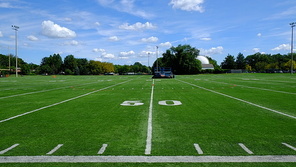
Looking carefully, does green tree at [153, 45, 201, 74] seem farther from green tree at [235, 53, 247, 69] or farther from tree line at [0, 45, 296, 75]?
green tree at [235, 53, 247, 69]

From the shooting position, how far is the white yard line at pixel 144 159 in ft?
13.4

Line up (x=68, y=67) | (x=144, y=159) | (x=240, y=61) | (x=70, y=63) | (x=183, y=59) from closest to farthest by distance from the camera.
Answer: (x=144, y=159) < (x=183, y=59) < (x=70, y=63) < (x=68, y=67) < (x=240, y=61)

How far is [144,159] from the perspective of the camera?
416 cm

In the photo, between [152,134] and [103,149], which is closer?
[103,149]

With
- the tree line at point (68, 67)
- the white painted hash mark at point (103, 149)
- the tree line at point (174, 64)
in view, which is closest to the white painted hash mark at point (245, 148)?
the white painted hash mark at point (103, 149)

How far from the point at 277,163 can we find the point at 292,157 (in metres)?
0.49

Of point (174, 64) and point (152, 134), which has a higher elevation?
point (174, 64)

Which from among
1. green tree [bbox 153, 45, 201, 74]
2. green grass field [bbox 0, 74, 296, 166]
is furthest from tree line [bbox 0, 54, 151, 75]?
green grass field [bbox 0, 74, 296, 166]

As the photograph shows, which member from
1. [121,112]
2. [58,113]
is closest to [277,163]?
[121,112]

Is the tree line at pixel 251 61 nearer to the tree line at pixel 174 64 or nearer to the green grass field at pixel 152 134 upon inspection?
the tree line at pixel 174 64

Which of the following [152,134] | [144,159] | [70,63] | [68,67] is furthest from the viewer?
[68,67]

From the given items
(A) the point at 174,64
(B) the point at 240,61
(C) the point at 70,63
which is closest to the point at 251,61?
(B) the point at 240,61

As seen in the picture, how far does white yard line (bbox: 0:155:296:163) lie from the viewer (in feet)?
13.4

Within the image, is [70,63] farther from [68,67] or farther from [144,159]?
[144,159]
